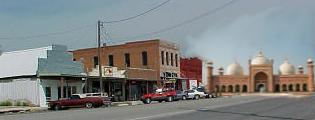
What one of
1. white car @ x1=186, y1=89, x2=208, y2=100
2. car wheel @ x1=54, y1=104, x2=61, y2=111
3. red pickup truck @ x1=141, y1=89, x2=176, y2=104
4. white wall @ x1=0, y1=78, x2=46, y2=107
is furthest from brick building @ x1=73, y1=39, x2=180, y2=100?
car wheel @ x1=54, y1=104, x2=61, y2=111

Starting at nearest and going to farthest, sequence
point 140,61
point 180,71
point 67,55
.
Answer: point 67,55
point 140,61
point 180,71

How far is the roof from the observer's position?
49094 millimetres

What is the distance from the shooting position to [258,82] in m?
23.7

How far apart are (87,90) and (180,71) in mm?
25489

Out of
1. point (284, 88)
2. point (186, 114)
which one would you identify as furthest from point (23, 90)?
point (284, 88)

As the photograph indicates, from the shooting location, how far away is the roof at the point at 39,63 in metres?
49.1

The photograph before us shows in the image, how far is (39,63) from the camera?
48.6m

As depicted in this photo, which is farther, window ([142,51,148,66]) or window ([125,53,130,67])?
window ([125,53,130,67])

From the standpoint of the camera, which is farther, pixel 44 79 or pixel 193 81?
pixel 193 81

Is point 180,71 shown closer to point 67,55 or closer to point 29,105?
point 67,55

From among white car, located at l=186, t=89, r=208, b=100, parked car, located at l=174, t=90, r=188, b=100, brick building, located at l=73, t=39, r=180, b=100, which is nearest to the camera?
parked car, located at l=174, t=90, r=188, b=100

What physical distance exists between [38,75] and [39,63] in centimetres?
125

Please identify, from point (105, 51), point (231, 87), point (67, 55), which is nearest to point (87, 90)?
point (67, 55)

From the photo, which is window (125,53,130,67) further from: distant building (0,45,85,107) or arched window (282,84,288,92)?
arched window (282,84,288,92)
